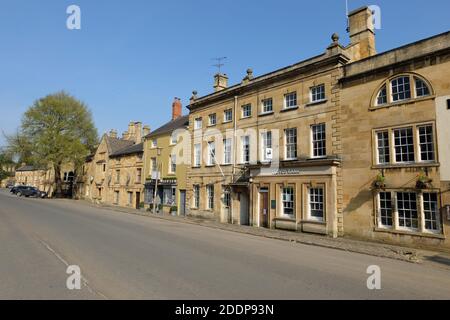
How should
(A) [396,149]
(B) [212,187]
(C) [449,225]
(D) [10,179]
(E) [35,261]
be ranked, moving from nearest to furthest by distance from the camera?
(E) [35,261] < (C) [449,225] < (A) [396,149] < (B) [212,187] < (D) [10,179]

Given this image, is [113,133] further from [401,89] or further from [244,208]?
[401,89]

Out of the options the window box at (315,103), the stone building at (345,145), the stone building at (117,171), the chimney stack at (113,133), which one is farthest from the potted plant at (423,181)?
the chimney stack at (113,133)

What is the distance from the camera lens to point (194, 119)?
2858 centimetres

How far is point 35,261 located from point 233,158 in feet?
53.5

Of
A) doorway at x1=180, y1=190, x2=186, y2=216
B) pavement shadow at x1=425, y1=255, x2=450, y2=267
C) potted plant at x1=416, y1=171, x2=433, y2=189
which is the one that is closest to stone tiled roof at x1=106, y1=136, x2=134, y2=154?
doorway at x1=180, y1=190, x2=186, y2=216

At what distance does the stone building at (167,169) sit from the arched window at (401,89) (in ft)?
57.0

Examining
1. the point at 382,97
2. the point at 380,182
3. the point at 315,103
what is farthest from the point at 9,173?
the point at 380,182

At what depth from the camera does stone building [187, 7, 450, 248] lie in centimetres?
1410

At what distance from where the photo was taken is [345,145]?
17.2 m

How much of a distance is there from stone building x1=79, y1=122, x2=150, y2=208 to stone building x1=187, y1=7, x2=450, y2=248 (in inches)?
582

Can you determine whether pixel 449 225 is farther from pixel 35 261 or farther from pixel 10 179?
pixel 10 179

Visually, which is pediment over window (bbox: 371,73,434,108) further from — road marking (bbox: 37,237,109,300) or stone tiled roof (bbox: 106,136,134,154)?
stone tiled roof (bbox: 106,136,134,154)
